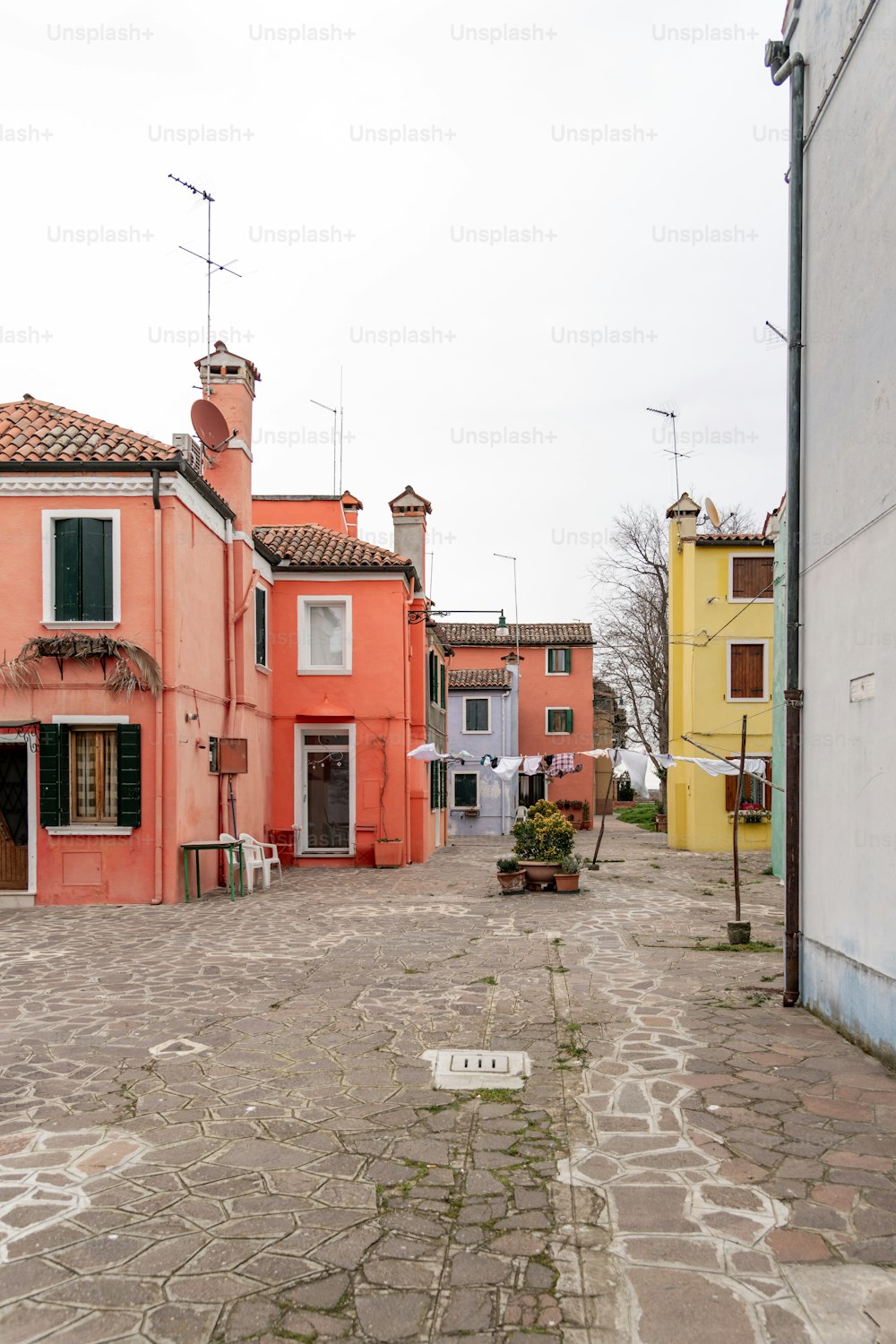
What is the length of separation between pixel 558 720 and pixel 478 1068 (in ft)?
117

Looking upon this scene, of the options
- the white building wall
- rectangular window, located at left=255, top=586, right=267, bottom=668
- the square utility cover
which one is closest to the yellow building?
rectangular window, located at left=255, top=586, right=267, bottom=668

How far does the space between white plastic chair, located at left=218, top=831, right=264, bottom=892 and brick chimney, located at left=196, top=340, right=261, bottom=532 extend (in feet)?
17.7

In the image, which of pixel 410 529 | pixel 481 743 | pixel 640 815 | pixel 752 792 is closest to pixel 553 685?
pixel 481 743

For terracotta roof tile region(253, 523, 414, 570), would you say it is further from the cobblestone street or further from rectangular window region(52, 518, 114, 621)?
the cobblestone street

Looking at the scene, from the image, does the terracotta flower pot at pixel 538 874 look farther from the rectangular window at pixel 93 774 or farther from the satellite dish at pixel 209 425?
the satellite dish at pixel 209 425

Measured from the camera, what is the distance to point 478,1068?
656cm

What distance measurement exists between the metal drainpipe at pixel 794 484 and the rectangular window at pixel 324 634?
13.8 metres

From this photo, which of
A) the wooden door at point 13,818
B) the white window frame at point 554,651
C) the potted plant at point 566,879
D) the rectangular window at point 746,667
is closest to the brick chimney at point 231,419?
the wooden door at point 13,818

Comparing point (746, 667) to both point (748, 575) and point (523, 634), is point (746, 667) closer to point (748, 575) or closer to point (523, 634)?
point (748, 575)

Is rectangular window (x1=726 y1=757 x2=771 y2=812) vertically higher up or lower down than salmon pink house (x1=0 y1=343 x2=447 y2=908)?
lower down

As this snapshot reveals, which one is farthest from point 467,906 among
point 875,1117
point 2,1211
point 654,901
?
point 2,1211

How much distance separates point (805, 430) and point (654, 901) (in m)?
9.24

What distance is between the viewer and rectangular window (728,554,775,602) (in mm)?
26500

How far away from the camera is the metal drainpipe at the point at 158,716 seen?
1484 centimetres
